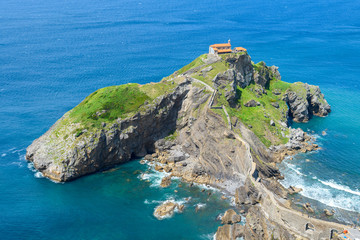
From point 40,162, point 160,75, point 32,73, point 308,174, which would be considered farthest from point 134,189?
point 32,73

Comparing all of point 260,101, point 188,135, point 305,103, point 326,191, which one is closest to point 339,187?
point 326,191

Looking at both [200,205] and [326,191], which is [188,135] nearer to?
[200,205]

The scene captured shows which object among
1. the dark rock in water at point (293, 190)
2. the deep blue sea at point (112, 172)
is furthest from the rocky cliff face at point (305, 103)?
the dark rock in water at point (293, 190)

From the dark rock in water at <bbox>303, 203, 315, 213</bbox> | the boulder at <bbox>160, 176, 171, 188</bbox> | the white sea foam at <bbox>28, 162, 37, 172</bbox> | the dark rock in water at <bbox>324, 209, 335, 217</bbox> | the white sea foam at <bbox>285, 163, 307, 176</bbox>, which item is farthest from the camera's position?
the white sea foam at <bbox>28, 162, 37, 172</bbox>

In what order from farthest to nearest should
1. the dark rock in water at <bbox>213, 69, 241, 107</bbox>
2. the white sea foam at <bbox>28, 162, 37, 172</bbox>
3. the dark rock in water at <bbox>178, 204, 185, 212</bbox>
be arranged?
the dark rock in water at <bbox>213, 69, 241, 107</bbox>, the white sea foam at <bbox>28, 162, 37, 172</bbox>, the dark rock in water at <bbox>178, 204, 185, 212</bbox>

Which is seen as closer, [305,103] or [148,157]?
[148,157]

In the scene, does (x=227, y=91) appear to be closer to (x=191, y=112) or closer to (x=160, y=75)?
(x=191, y=112)

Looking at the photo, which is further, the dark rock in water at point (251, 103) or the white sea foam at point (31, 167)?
the dark rock in water at point (251, 103)

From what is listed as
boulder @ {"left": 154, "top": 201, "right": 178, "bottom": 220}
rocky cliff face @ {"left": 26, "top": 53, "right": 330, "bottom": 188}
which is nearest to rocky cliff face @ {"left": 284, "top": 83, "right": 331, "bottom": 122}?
rocky cliff face @ {"left": 26, "top": 53, "right": 330, "bottom": 188}

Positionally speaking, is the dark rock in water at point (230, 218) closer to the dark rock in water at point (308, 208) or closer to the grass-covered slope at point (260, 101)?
the dark rock in water at point (308, 208)

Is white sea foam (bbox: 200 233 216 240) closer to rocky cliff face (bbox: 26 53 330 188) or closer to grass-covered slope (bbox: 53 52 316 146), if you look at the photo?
rocky cliff face (bbox: 26 53 330 188)
